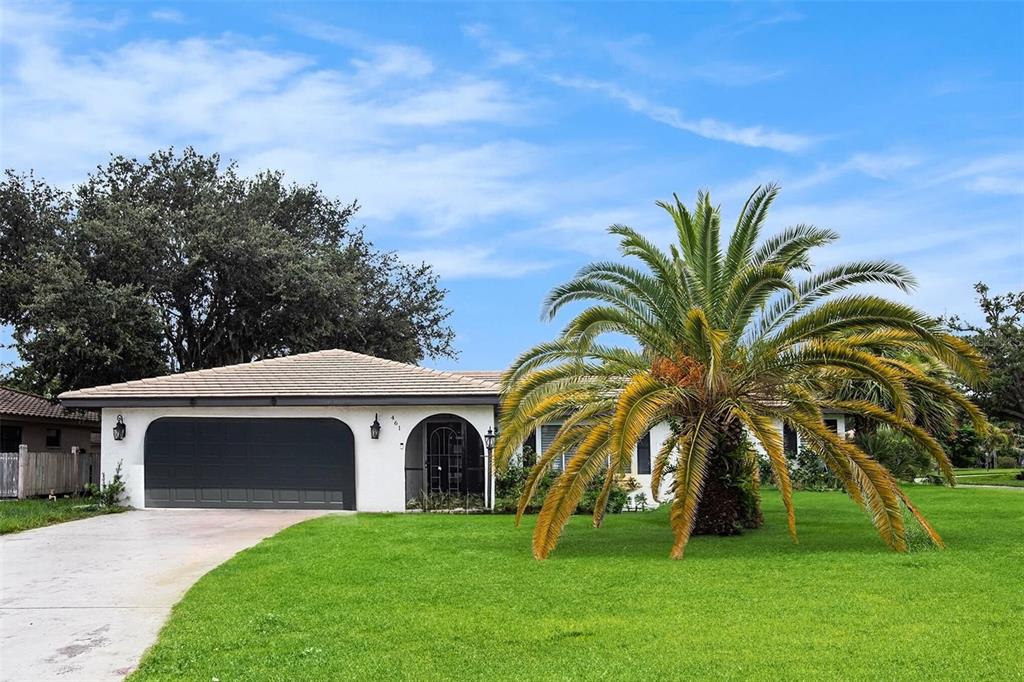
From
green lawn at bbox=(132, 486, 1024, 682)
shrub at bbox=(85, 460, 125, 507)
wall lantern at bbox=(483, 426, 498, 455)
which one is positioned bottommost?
green lawn at bbox=(132, 486, 1024, 682)

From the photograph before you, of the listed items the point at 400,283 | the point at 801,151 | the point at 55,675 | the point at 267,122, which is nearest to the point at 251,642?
the point at 55,675

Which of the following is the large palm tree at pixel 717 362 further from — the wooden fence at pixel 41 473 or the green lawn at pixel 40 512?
the wooden fence at pixel 41 473

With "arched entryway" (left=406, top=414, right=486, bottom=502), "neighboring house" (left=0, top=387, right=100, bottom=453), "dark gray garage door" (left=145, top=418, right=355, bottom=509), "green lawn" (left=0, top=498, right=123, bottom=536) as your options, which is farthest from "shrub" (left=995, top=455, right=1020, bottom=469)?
"green lawn" (left=0, top=498, right=123, bottom=536)

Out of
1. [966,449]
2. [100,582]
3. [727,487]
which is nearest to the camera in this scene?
[100,582]

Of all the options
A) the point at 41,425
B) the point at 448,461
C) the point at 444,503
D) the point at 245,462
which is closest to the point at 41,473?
the point at 41,425

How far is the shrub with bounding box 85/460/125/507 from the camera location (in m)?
20.6

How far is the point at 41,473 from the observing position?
A: 77.5 feet

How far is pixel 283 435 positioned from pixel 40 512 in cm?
501

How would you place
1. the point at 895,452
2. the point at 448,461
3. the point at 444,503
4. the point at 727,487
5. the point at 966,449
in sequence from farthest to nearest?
the point at 966,449 < the point at 895,452 < the point at 448,461 < the point at 444,503 < the point at 727,487

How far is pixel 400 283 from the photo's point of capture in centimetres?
3912

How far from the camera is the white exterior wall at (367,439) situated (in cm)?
2033

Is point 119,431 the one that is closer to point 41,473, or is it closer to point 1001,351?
point 41,473

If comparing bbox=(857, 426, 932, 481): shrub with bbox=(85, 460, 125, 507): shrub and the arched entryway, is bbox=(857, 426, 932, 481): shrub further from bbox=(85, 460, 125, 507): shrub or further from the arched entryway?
bbox=(85, 460, 125, 507): shrub

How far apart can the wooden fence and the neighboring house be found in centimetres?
260
